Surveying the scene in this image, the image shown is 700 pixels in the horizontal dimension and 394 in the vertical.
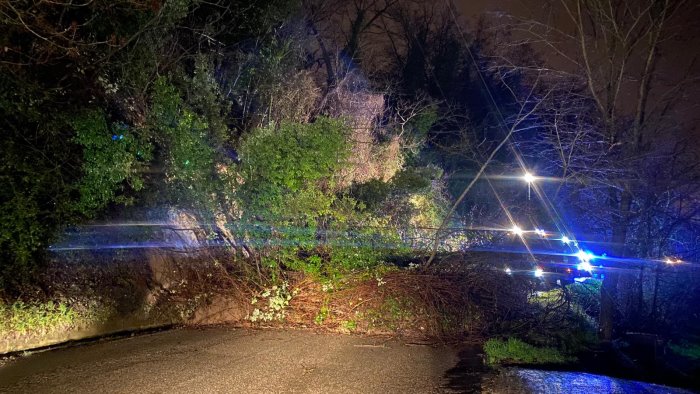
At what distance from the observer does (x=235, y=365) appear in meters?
6.70

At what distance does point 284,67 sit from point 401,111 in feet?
30.1

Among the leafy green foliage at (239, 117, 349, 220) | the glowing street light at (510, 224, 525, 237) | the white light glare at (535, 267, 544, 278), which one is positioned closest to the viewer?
the leafy green foliage at (239, 117, 349, 220)

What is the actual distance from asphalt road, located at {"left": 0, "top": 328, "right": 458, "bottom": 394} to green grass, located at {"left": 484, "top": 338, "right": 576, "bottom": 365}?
634mm

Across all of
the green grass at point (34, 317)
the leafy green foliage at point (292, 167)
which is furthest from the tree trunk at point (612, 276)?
the green grass at point (34, 317)

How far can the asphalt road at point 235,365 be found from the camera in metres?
5.91

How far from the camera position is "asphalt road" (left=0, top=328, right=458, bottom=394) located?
591 cm

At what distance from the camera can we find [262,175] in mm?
9078

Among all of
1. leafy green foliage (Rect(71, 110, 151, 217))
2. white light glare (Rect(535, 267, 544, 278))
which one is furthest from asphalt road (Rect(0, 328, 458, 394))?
white light glare (Rect(535, 267, 544, 278))

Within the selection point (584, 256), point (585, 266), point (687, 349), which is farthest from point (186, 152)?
point (687, 349)

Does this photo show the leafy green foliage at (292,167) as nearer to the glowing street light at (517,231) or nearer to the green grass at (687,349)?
the glowing street light at (517,231)

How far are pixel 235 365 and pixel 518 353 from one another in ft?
14.6

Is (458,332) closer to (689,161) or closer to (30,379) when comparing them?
(689,161)

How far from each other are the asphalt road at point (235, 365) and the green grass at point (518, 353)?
0.63 meters

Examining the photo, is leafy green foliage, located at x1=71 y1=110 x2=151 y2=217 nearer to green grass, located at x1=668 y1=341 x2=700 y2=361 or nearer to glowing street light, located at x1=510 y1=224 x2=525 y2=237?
glowing street light, located at x1=510 y1=224 x2=525 y2=237
